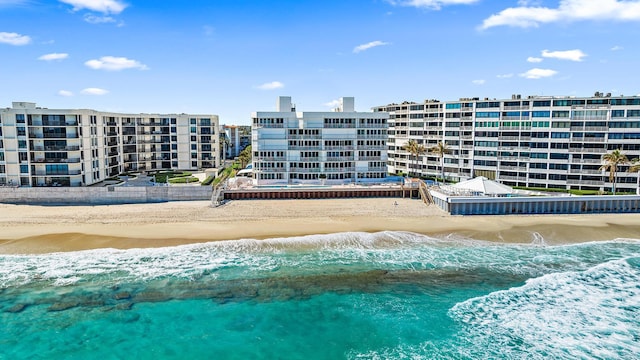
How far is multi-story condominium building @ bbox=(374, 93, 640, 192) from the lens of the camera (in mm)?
80750

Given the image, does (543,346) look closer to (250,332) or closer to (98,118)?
(250,332)

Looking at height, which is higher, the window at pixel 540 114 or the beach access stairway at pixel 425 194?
the window at pixel 540 114

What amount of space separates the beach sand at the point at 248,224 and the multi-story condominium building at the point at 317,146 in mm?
11647

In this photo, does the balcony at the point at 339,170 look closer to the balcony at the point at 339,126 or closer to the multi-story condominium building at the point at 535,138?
the balcony at the point at 339,126

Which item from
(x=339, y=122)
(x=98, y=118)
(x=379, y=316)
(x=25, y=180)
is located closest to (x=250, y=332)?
(x=379, y=316)

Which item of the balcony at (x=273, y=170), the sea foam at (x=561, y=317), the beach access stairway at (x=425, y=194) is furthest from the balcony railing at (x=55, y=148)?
the sea foam at (x=561, y=317)

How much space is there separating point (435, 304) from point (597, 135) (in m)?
61.0

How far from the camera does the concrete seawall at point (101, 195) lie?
71688mm

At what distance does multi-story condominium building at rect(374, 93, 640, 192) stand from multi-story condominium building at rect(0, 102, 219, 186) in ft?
178

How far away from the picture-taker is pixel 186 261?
A: 158ft

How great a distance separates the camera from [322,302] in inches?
1549

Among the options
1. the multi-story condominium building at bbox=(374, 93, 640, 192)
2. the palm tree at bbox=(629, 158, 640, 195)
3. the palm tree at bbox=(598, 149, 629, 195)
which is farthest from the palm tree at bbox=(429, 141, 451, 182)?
the palm tree at bbox=(629, 158, 640, 195)

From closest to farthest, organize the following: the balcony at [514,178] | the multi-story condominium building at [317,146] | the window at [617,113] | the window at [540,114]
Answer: the window at [617,113]
the multi-story condominium building at [317,146]
the window at [540,114]
the balcony at [514,178]

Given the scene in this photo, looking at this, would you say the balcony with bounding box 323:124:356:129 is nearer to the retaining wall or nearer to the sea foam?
the retaining wall
